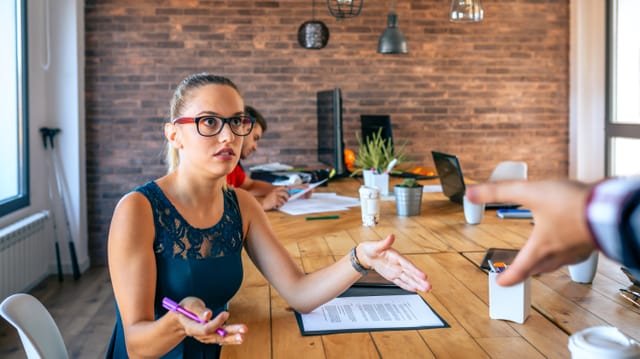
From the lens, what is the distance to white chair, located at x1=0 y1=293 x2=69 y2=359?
1.55 meters

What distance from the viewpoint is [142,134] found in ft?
19.5

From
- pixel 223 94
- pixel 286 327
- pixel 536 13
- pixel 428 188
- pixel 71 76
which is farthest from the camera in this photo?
pixel 536 13

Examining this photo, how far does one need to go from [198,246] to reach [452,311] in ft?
2.26

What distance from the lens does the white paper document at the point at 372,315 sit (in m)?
1.52

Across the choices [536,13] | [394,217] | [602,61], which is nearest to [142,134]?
[394,217]

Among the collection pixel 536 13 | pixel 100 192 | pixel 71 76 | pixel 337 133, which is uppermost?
pixel 536 13

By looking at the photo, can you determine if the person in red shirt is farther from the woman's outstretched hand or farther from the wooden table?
the woman's outstretched hand

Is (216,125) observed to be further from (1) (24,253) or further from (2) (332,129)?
(1) (24,253)

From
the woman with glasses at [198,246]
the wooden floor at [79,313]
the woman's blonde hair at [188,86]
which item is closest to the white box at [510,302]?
the woman with glasses at [198,246]

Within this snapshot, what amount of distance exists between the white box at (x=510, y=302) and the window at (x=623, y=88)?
4.49 meters

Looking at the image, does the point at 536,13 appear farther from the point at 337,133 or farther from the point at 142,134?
the point at 142,134

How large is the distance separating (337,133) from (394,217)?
122 cm

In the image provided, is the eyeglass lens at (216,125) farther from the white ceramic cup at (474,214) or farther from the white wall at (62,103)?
the white wall at (62,103)

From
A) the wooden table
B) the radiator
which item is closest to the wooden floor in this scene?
the radiator
